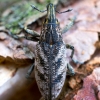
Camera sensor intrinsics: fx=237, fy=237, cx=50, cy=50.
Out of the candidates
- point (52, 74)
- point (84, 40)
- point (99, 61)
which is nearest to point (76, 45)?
point (84, 40)

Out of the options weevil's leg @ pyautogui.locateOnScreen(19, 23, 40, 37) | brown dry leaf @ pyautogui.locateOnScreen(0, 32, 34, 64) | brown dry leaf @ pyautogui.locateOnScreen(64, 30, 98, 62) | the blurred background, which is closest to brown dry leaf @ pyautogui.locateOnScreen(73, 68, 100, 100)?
the blurred background

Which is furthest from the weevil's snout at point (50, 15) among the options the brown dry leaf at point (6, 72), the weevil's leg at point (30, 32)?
the brown dry leaf at point (6, 72)

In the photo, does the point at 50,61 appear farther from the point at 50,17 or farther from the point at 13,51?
the point at 50,17

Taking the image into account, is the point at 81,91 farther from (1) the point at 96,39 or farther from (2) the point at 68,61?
(1) the point at 96,39

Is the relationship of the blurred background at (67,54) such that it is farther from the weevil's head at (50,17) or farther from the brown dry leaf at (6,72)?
the weevil's head at (50,17)

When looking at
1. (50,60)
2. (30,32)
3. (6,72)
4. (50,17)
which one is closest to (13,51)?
(6,72)

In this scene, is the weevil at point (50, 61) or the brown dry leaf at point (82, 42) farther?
the brown dry leaf at point (82, 42)

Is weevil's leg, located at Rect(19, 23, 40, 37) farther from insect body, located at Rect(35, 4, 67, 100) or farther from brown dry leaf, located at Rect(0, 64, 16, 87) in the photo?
brown dry leaf, located at Rect(0, 64, 16, 87)
